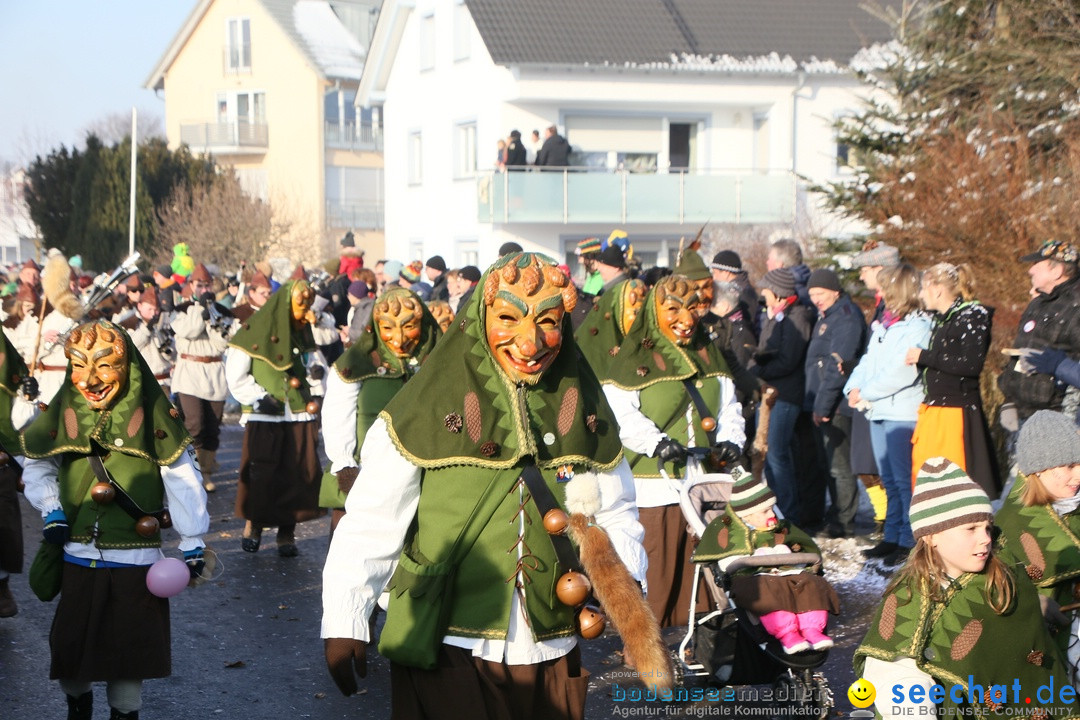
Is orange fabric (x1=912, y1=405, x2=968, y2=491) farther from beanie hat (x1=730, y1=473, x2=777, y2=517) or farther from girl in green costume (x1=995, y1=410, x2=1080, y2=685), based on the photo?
girl in green costume (x1=995, y1=410, x2=1080, y2=685)

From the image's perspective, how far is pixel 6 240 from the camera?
71.7 metres

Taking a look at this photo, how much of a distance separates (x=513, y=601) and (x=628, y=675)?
3266 millimetres

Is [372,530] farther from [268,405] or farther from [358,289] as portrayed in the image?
[358,289]

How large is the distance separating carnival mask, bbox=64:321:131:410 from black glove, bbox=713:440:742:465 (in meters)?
3.08

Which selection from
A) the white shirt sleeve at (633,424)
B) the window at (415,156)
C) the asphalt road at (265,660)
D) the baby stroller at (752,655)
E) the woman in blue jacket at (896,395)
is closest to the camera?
the baby stroller at (752,655)

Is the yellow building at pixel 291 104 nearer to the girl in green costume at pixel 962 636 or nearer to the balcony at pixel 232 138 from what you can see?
the balcony at pixel 232 138

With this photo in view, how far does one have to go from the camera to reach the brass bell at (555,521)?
12.6 feet

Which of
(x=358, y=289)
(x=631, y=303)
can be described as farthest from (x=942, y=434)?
(x=358, y=289)

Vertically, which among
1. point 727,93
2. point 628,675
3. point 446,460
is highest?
point 727,93

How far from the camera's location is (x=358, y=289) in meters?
16.5

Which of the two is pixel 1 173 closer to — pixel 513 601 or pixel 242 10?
pixel 242 10

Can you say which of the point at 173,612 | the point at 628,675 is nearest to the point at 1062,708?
the point at 628,675

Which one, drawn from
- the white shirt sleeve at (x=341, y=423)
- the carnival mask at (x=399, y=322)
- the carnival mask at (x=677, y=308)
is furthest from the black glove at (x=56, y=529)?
the carnival mask at (x=677, y=308)

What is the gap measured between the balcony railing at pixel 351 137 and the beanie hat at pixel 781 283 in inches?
1575
